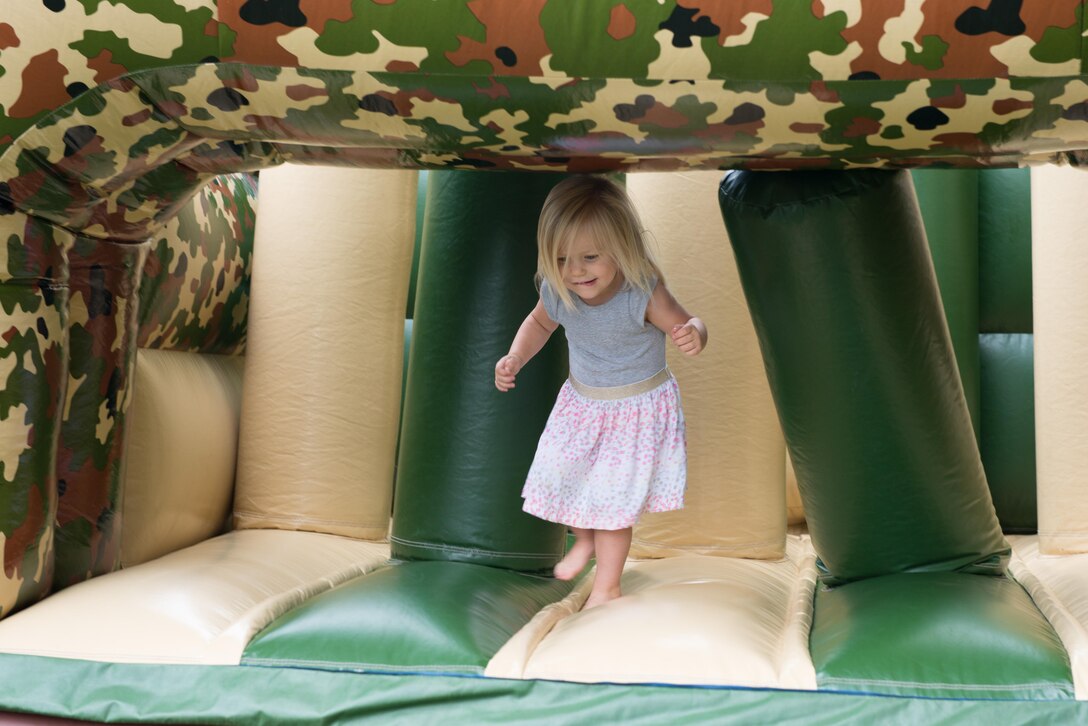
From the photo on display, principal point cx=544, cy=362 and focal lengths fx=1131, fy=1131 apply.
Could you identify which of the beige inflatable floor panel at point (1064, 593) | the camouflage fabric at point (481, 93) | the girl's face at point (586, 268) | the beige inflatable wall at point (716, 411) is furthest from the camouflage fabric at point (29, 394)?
the beige inflatable floor panel at point (1064, 593)

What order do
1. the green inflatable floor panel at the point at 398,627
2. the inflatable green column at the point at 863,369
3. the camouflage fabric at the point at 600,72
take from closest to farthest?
the camouflage fabric at the point at 600,72, the green inflatable floor panel at the point at 398,627, the inflatable green column at the point at 863,369

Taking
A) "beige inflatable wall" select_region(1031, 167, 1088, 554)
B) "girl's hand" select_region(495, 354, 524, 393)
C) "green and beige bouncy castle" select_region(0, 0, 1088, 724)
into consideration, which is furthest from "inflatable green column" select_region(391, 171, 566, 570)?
"beige inflatable wall" select_region(1031, 167, 1088, 554)

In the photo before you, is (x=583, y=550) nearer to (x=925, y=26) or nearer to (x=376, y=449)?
(x=376, y=449)

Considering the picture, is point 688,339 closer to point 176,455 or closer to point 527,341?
point 527,341

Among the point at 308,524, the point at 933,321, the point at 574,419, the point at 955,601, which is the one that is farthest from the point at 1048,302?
the point at 308,524

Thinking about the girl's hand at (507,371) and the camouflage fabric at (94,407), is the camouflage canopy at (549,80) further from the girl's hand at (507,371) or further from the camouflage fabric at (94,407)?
the girl's hand at (507,371)

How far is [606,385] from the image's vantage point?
131 cm

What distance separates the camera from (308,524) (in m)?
1.65

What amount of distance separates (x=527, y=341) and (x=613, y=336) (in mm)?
106

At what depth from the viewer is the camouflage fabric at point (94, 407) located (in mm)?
1271

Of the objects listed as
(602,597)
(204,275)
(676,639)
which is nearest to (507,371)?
(602,597)

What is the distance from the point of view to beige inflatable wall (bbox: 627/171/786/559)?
5.18ft

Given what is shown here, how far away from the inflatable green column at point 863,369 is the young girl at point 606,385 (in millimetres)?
113

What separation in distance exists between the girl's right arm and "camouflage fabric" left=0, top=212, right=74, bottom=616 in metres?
0.48
